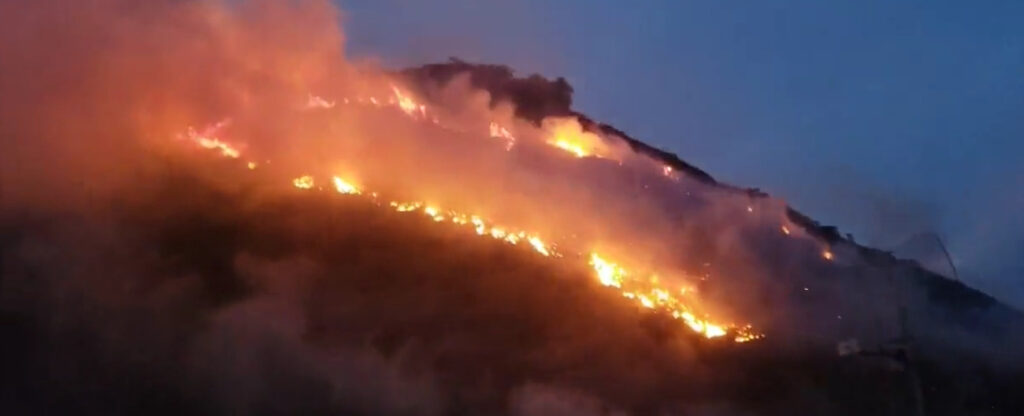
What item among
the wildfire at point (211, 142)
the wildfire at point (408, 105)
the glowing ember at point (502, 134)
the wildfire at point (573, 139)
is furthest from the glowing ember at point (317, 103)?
the wildfire at point (573, 139)

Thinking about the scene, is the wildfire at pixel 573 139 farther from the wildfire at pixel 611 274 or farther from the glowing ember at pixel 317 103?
the glowing ember at pixel 317 103

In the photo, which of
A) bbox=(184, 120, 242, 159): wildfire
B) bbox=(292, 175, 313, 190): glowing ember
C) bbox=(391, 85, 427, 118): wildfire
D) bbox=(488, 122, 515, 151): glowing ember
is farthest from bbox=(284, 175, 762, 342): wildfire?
bbox=(488, 122, 515, 151): glowing ember

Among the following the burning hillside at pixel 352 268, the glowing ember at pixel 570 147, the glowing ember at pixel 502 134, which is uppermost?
the glowing ember at pixel 570 147

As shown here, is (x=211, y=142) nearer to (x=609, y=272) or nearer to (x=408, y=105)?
(x=408, y=105)

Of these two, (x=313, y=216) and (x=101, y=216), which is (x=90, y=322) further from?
(x=313, y=216)

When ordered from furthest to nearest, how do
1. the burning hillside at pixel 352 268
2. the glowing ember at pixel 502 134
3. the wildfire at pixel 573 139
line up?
the wildfire at pixel 573 139, the glowing ember at pixel 502 134, the burning hillside at pixel 352 268

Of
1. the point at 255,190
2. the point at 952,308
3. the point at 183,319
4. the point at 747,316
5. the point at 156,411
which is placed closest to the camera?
the point at 156,411

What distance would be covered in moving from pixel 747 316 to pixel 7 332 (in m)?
15.5

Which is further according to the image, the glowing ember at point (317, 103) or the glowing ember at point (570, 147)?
the glowing ember at point (570, 147)

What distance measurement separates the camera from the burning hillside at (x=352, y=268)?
867 inches

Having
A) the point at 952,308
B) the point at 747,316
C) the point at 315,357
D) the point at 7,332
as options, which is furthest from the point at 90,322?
the point at 952,308

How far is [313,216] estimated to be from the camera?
2422 centimetres

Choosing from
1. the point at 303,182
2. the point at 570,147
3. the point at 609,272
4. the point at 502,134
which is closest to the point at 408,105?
the point at 502,134

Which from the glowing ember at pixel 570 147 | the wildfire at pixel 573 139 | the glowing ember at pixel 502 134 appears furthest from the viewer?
the wildfire at pixel 573 139
